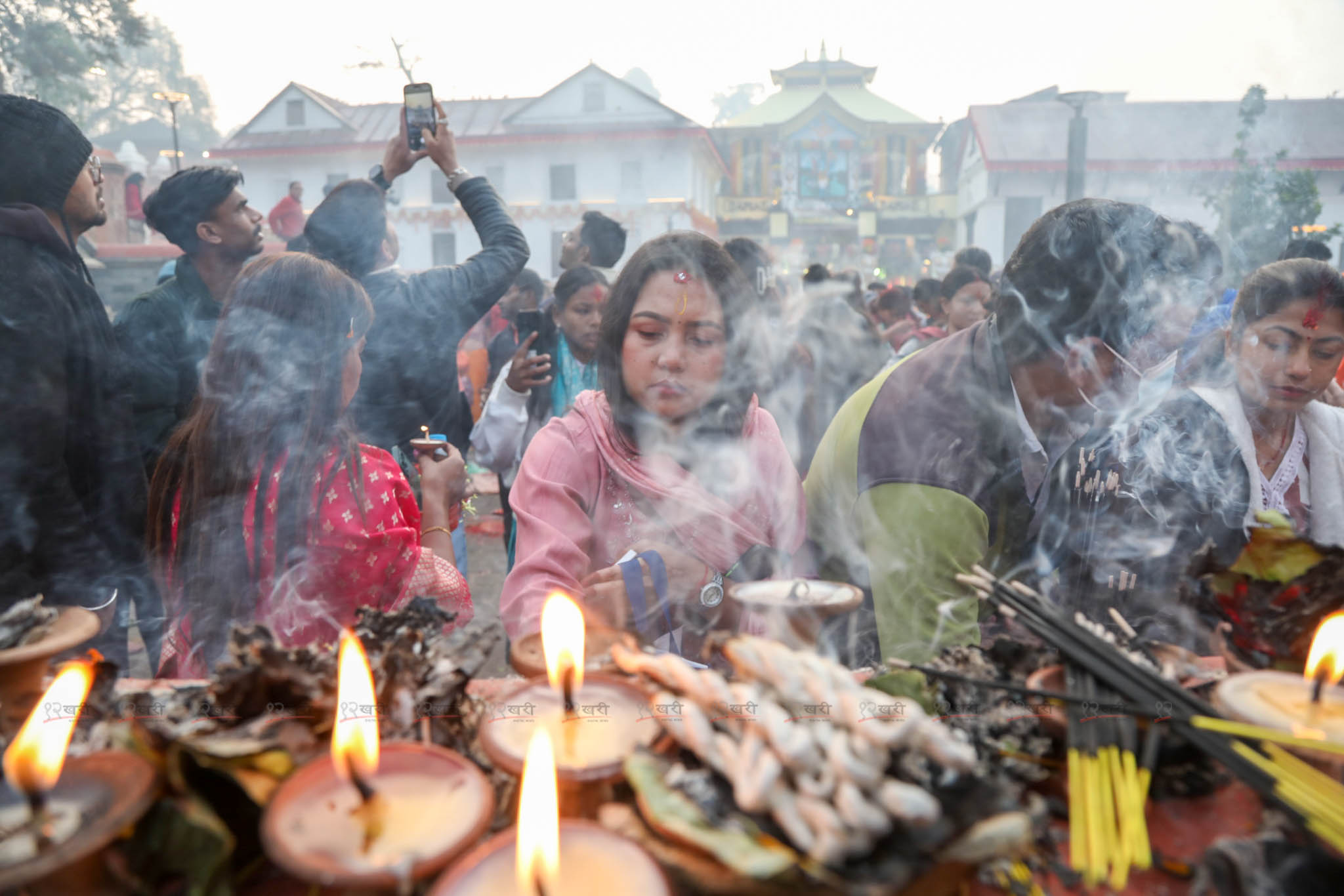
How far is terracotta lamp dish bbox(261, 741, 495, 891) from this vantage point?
92cm

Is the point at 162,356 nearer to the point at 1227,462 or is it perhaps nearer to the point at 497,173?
the point at 1227,462

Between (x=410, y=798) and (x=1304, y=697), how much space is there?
146 centimetres

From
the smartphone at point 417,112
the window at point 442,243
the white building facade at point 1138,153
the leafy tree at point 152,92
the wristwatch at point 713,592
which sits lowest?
the wristwatch at point 713,592

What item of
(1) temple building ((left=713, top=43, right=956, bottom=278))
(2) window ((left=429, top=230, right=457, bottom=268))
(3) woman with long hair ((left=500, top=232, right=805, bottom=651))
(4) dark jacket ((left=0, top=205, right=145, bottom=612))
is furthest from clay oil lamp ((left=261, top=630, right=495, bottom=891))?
(1) temple building ((left=713, top=43, right=956, bottom=278))

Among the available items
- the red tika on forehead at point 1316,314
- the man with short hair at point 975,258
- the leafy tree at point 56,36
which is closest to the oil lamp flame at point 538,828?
the red tika on forehead at point 1316,314

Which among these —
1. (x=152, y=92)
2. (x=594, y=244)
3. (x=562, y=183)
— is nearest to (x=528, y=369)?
(x=594, y=244)

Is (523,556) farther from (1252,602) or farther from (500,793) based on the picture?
(1252,602)

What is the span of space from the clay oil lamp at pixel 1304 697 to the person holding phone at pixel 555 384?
12.6 ft

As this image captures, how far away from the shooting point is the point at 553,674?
4.16 ft

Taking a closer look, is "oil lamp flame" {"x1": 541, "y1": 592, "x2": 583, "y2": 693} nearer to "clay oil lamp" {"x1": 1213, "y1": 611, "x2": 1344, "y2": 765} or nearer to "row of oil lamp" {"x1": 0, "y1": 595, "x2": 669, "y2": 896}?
"row of oil lamp" {"x1": 0, "y1": 595, "x2": 669, "y2": 896}

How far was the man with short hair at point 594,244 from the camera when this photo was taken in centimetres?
566

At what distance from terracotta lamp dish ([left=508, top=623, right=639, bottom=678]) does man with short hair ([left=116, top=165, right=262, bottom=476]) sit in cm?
271

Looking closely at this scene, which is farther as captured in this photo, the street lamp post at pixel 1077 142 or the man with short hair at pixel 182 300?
the street lamp post at pixel 1077 142

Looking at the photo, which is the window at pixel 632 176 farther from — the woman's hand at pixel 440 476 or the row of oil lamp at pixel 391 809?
the row of oil lamp at pixel 391 809
